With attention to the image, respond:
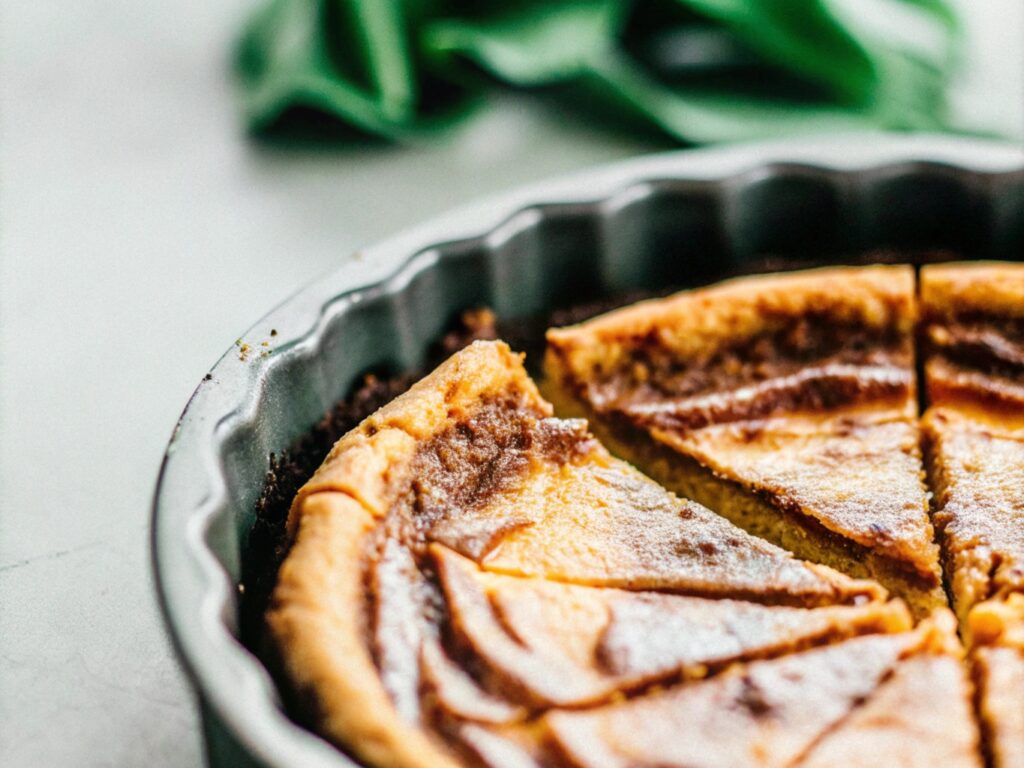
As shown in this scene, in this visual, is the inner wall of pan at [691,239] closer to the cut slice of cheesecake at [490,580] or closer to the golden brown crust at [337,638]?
the cut slice of cheesecake at [490,580]

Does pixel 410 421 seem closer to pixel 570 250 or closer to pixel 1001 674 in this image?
pixel 570 250

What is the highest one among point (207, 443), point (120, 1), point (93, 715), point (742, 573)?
point (120, 1)

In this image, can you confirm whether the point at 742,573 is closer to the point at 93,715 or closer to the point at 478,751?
the point at 478,751

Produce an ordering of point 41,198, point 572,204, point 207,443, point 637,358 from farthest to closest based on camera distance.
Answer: point 41,198 → point 572,204 → point 637,358 → point 207,443

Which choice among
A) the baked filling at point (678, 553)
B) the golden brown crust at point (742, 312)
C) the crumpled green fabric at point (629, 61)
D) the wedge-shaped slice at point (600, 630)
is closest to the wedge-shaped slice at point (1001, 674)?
the baked filling at point (678, 553)

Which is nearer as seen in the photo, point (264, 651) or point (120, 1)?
point (264, 651)

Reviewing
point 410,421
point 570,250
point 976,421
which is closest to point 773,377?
point 976,421

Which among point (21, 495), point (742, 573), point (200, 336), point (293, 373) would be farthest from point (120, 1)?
point (742, 573)
